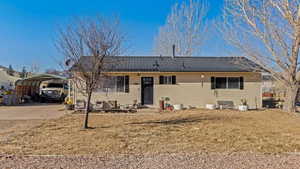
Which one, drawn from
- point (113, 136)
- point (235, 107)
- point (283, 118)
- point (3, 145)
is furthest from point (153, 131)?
point (235, 107)

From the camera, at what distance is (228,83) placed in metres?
16.2

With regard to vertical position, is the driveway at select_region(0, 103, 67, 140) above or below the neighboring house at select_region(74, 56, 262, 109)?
below

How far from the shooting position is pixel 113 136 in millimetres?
7141

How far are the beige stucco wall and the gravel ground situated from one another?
11.0 meters

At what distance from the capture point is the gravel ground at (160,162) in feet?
14.4

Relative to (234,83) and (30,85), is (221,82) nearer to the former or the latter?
(234,83)

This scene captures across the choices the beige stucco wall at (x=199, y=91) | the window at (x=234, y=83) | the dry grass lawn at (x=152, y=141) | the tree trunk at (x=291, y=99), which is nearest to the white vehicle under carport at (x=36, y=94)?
the beige stucco wall at (x=199, y=91)

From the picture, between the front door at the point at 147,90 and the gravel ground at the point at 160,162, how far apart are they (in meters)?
11.1

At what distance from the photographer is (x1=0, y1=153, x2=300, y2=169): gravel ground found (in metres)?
4.38

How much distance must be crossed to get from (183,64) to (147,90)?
11.4 ft

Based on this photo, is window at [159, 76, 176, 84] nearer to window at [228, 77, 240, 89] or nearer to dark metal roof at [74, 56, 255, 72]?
dark metal roof at [74, 56, 255, 72]

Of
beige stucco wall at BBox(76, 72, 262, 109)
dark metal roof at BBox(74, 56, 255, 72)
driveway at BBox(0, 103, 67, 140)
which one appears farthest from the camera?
beige stucco wall at BBox(76, 72, 262, 109)

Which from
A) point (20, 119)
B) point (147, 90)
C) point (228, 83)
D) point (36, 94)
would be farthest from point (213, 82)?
point (36, 94)

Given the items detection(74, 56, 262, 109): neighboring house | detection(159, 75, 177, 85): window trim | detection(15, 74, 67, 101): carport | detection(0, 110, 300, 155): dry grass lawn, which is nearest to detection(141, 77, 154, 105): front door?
detection(74, 56, 262, 109): neighboring house
